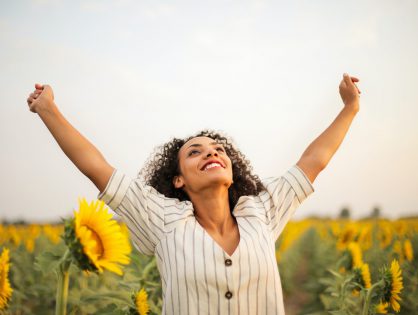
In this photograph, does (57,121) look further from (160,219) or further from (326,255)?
(326,255)

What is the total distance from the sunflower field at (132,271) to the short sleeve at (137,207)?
0.18 meters

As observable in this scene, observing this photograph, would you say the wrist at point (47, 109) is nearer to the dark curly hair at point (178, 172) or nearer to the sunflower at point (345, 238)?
the dark curly hair at point (178, 172)

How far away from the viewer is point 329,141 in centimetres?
256

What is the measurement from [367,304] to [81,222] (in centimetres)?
188

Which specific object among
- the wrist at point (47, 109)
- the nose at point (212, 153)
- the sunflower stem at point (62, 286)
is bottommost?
the sunflower stem at point (62, 286)

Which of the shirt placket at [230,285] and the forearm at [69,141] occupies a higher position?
the forearm at [69,141]

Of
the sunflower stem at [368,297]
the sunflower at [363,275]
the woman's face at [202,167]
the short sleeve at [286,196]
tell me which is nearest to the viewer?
the woman's face at [202,167]

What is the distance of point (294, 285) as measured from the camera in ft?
26.5

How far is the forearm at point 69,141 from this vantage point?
201 cm

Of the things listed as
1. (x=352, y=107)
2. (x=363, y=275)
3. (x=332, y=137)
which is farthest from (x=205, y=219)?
(x=363, y=275)

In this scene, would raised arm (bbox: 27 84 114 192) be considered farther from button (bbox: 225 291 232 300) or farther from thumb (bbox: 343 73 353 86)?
thumb (bbox: 343 73 353 86)

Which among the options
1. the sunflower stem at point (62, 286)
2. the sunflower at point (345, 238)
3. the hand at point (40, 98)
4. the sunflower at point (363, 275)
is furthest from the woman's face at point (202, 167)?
the sunflower at point (345, 238)

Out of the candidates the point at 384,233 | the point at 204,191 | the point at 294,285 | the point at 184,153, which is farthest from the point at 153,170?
the point at 294,285

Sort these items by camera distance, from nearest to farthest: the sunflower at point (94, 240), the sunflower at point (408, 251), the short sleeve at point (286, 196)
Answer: the sunflower at point (94, 240) → the short sleeve at point (286, 196) → the sunflower at point (408, 251)
